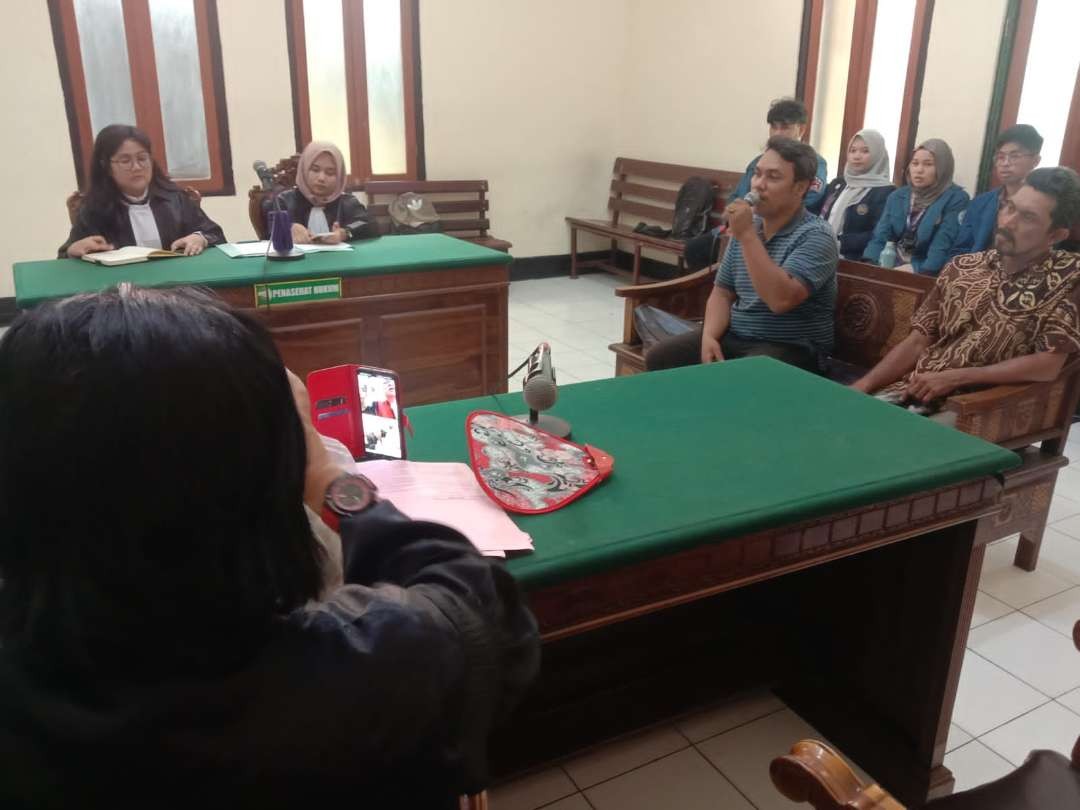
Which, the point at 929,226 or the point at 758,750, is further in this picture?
the point at 929,226

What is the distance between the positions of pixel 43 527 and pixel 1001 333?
8.39 ft

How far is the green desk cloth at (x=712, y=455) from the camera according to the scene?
4.12 ft

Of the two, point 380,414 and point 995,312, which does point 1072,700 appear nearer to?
point 995,312

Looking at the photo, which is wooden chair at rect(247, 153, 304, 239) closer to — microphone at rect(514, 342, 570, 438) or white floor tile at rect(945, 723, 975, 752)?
microphone at rect(514, 342, 570, 438)

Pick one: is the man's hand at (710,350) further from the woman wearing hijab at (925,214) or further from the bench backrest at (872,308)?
the woman wearing hijab at (925,214)

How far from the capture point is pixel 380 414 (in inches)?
55.2

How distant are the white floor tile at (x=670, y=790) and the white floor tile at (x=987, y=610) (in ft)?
3.34

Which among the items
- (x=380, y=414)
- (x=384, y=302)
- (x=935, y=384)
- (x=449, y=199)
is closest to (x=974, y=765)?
(x=935, y=384)

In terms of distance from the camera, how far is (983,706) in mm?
2031

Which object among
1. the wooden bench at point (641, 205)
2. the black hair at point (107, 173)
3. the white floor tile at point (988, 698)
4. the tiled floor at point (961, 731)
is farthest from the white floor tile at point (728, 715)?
the wooden bench at point (641, 205)

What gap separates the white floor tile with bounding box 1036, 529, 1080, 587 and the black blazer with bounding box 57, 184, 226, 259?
132 inches

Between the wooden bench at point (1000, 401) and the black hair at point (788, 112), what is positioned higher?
the black hair at point (788, 112)

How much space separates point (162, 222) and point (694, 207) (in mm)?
3699

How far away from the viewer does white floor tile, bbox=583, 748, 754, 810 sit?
174 cm
